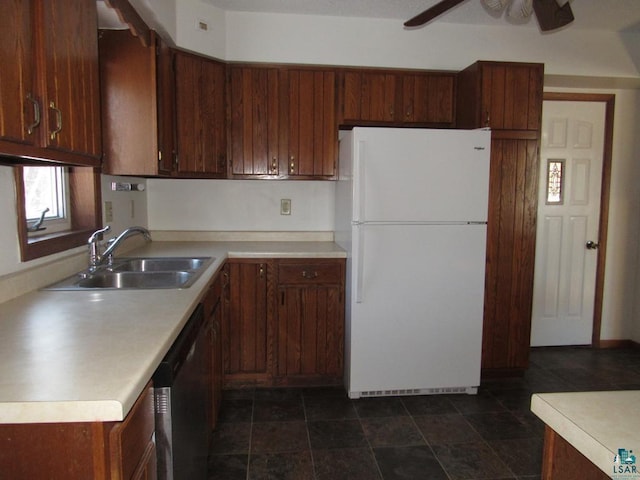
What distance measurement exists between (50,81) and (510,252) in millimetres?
2696

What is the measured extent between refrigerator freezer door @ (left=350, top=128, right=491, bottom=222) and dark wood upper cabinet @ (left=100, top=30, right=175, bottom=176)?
1.11 metres

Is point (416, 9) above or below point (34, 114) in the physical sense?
above

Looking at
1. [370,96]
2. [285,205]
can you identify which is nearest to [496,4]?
[370,96]

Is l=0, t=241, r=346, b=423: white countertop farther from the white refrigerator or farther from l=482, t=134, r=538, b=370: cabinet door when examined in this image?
l=482, t=134, r=538, b=370: cabinet door

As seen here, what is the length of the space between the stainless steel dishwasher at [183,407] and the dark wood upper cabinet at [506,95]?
7.10 feet

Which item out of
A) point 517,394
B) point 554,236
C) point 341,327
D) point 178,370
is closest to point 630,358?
point 554,236

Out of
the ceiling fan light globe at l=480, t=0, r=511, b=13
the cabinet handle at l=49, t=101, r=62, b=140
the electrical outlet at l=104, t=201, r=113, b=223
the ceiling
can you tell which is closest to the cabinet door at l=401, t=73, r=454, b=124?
the ceiling

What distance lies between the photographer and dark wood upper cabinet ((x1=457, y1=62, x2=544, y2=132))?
2.83m

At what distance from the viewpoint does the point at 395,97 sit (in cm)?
304

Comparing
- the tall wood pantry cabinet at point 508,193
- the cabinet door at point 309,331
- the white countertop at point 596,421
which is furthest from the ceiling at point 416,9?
the white countertop at point 596,421

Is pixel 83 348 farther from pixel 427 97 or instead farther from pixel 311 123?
pixel 427 97

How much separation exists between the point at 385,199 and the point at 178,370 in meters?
1.68

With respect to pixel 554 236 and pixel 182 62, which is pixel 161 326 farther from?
pixel 554 236

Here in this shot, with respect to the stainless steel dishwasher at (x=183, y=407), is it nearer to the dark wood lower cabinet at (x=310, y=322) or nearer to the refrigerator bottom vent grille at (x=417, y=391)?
the dark wood lower cabinet at (x=310, y=322)
